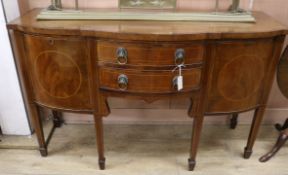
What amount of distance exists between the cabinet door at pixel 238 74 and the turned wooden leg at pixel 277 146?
426 millimetres

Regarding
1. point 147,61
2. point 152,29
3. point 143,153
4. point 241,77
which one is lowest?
point 143,153

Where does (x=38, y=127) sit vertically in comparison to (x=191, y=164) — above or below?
above

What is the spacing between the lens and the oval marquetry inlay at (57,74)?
1.37m

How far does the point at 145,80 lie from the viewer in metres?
1.34

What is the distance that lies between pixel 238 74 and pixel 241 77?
0.03 metres

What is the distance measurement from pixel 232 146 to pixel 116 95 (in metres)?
1.00

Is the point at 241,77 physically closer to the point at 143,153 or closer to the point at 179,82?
the point at 179,82

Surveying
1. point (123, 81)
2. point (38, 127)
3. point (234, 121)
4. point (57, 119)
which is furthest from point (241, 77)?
point (57, 119)

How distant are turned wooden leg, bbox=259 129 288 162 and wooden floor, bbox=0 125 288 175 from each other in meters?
0.03

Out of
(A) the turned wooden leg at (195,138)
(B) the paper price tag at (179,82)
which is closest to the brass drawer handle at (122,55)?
(B) the paper price tag at (179,82)

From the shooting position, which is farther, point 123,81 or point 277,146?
point 277,146

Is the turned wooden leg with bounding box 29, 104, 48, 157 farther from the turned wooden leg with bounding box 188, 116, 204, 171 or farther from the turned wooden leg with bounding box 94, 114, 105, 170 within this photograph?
the turned wooden leg with bounding box 188, 116, 204, 171

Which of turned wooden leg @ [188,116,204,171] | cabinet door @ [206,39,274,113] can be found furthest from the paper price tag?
turned wooden leg @ [188,116,204,171]

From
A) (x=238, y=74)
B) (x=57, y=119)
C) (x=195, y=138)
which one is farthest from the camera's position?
(x=57, y=119)
